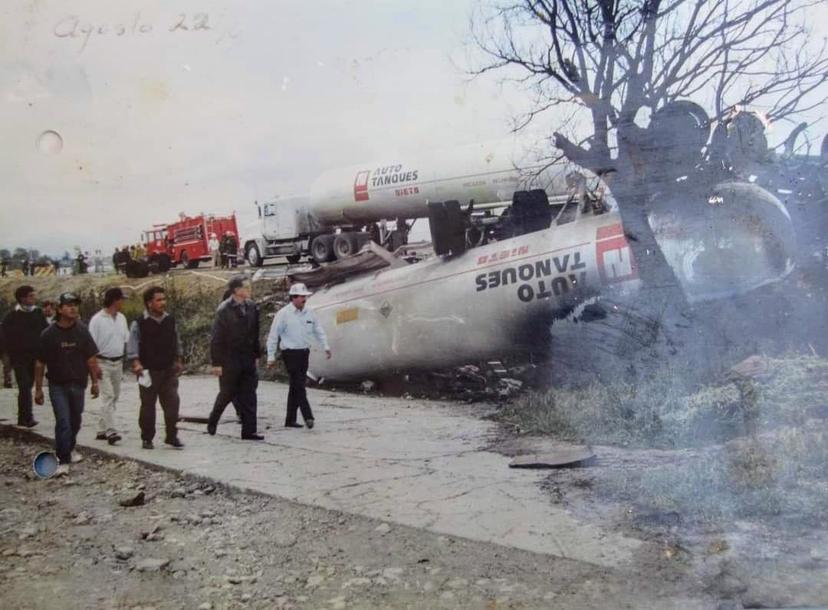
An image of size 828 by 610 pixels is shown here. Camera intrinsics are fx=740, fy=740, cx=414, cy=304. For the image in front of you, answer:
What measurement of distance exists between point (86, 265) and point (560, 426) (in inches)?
117

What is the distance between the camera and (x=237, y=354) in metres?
4.69

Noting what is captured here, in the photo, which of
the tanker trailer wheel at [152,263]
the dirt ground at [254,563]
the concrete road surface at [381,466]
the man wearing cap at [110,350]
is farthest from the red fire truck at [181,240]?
the dirt ground at [254,563]

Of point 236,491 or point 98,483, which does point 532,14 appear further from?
point 98,483

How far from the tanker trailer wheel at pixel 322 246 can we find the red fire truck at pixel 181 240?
62.8 inches

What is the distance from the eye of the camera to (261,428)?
4.82 metres

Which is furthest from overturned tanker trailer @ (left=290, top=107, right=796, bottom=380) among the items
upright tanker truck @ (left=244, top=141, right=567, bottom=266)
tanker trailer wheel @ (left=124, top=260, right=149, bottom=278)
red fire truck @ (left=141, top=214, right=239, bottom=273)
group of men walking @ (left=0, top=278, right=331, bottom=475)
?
tanker trailer wheel @ (left=124, top=260, right=149, bottom=278)

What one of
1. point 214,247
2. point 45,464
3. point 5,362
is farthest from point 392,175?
point 45,464

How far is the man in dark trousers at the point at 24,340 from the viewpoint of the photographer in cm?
369

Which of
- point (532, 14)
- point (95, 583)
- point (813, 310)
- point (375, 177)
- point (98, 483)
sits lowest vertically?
point (95, 583)

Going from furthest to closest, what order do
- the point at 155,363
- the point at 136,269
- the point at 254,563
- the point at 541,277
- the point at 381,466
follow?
the point at 541,277
the point at 155,363
the point at 136,269
the point at 381,466
the point at 254,563

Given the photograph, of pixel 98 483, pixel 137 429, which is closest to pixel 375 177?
pixel 137 429

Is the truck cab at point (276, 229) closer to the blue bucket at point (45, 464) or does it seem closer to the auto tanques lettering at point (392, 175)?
the auto tanques lettering at point (392, 175)

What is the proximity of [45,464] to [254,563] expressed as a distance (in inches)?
51.4

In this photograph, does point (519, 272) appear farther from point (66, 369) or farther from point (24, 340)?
point (24, 340)
